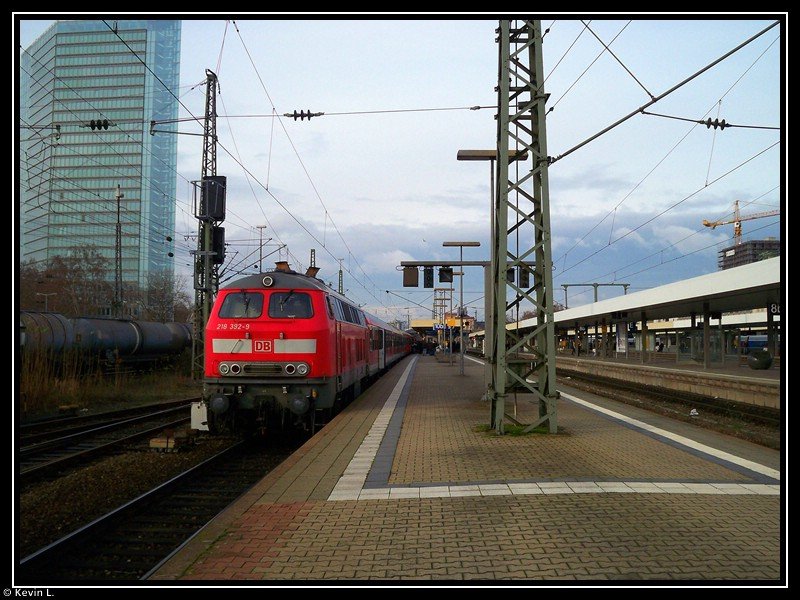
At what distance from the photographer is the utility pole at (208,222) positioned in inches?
833

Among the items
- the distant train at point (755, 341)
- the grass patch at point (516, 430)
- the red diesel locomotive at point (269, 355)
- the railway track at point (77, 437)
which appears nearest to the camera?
the railway track at point (77, 437)

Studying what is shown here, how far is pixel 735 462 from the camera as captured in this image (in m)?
8.39

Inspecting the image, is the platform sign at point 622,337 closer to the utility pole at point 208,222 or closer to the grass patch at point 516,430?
the utility pole at point 208,222

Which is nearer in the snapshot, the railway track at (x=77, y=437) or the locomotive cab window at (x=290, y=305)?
the railway track at (x=77, y=437)

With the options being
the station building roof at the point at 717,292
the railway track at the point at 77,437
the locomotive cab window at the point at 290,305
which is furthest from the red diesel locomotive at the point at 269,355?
the station building roof at the point at 717,292

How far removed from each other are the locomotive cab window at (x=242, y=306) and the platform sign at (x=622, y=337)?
39.2 metres

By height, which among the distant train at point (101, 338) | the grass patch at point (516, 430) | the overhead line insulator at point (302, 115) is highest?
the overhead line insulator at point (302, 115)

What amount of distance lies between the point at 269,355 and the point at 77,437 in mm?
4103

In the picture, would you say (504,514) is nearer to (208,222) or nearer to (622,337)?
(208,222)

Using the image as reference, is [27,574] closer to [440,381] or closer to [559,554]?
[559,554]

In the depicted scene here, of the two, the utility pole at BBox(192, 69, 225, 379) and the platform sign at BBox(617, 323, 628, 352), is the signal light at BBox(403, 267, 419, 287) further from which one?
the platform sign at BBox(617, 323, 628, 352)

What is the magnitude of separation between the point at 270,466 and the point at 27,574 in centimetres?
519

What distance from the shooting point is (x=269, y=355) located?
11188 mm
